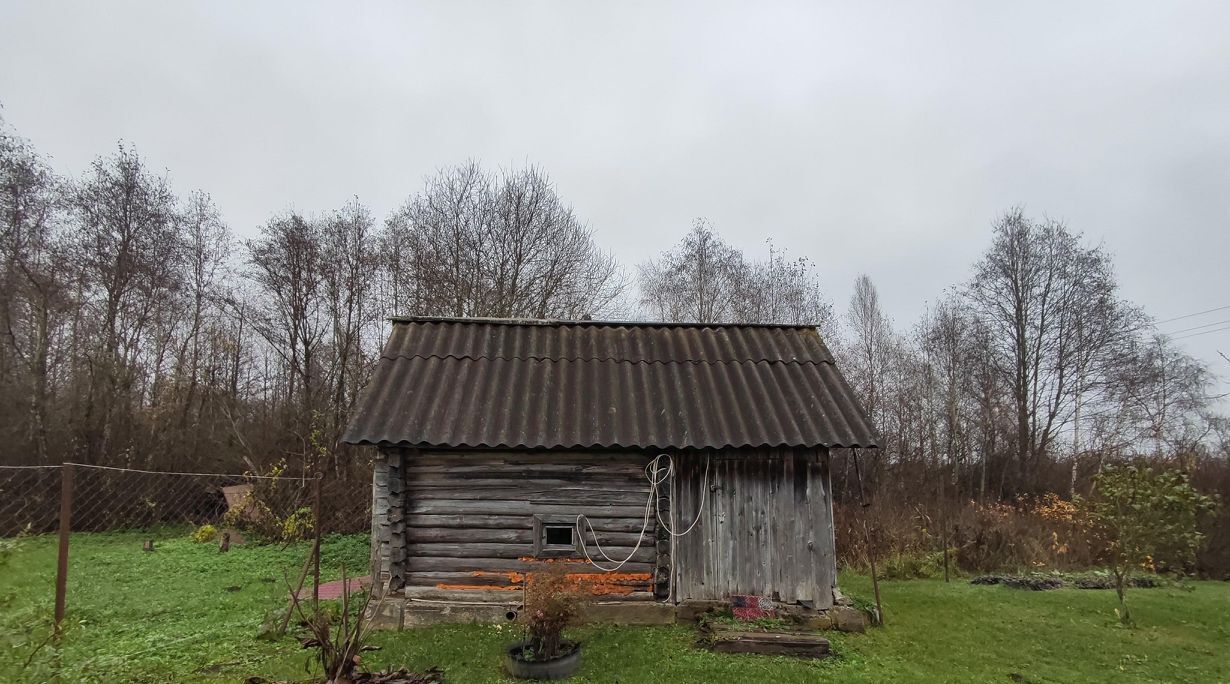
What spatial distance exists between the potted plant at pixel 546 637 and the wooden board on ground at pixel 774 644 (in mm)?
1873

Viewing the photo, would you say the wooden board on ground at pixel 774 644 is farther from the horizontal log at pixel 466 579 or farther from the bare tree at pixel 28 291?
the bare tree at pixel 28 291

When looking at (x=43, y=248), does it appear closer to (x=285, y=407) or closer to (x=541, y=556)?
(x=285, y=407)

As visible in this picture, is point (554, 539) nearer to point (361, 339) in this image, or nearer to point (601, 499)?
point (601, 499)

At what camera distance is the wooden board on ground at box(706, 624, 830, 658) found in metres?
7.42

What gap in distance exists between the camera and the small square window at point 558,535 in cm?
871

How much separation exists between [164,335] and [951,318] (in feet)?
109

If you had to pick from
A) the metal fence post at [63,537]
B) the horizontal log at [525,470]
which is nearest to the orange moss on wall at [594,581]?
the horizontal log at [525,470]

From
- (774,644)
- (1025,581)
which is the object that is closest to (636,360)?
(774,644)

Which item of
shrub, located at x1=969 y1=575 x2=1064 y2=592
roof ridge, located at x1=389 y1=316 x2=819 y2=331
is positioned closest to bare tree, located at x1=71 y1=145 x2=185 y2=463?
roof ridge, located at x1=389 y1=316 x2=819 y2=331

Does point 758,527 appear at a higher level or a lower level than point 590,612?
higher

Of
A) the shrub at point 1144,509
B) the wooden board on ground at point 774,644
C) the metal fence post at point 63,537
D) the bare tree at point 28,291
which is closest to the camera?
the metal fence post at point 63,537

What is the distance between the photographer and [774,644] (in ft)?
24.5

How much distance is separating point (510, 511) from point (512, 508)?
0.16 ft

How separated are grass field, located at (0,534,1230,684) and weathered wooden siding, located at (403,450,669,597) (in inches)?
28.3
